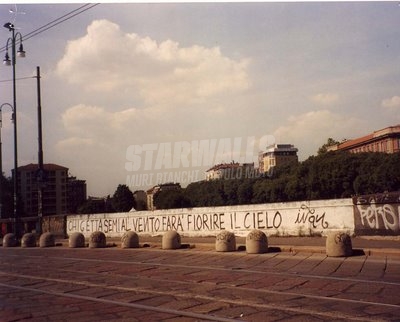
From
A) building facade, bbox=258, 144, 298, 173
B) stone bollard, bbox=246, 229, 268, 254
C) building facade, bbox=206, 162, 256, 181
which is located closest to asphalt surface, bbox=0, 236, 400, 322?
stone bollard, bbox=246, 229, 268, 254

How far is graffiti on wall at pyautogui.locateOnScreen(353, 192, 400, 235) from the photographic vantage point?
16000 millimetres

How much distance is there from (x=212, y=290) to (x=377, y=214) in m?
9.60

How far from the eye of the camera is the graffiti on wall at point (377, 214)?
52.5ft

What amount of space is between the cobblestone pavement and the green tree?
7953 cm

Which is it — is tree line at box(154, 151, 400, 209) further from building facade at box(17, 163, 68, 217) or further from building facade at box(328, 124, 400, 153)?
building facade at box(17, 163, 68, 217)

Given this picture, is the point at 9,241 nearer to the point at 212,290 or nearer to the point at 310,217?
the point at 310,217

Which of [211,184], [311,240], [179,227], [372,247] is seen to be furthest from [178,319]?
[211,184]

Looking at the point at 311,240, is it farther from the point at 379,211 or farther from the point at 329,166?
the point at 329,166

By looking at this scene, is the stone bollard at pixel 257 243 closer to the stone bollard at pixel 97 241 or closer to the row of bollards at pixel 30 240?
the stone bollard at pixel 97 241

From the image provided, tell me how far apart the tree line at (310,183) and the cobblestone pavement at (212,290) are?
5259 centimetres

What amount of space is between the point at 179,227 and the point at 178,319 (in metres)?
17.5

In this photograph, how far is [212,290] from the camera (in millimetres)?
8664

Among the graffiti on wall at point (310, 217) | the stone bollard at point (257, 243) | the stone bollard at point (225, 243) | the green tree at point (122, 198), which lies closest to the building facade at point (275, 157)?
the green tree at point (122, 198)

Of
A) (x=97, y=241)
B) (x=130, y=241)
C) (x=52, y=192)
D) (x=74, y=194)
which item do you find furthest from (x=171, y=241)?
(x=74, y=194)
